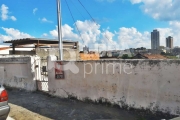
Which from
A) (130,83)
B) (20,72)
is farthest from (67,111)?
(20,72)

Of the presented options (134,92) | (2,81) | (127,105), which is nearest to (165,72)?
(134,92)

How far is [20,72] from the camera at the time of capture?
8.98 metres

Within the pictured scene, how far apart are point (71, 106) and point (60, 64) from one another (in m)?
1.89

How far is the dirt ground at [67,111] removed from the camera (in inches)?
192

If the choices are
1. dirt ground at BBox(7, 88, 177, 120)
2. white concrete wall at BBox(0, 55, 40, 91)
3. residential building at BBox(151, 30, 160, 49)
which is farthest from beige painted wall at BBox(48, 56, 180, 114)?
residential building at BBox(151, 30, 160, 49)

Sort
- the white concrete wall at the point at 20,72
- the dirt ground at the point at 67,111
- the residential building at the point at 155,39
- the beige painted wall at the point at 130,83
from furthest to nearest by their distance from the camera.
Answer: the residential building at the point at 155,39
the white concrete wall at the point at 20,72
the dirt ground at the point at 67,111
the beige painted wall at the point at 130,83

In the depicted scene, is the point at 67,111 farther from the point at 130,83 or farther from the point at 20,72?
the point at 20,72

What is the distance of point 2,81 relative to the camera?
33.5ft

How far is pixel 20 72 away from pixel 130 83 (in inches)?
240

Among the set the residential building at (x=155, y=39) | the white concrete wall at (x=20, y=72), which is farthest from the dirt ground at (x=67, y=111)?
the residential building at (x=155, y=39)

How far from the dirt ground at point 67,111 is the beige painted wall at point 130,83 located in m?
0.24

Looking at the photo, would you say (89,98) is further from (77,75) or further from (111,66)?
(111,66)

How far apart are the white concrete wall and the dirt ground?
1587mm

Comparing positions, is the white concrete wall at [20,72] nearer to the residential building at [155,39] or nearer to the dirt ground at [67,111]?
the dirt ground at [67,111]
